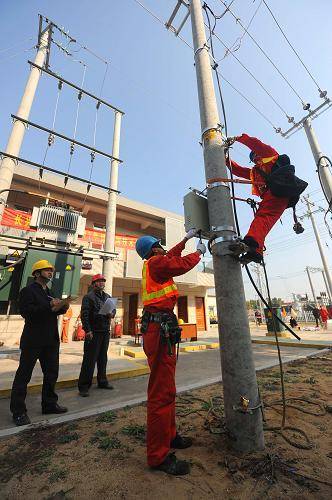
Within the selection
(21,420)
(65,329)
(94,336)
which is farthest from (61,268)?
(65,329)

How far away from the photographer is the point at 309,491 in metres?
1.64

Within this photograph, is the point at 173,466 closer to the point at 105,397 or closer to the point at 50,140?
the point at 105,397

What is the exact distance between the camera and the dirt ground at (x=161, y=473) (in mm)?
1683

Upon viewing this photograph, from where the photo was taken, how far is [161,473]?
6.21 feet

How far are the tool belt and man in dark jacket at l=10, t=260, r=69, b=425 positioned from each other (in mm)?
1449

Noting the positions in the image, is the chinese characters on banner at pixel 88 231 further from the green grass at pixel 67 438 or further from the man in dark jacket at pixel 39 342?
the green grass at pixel 67 438

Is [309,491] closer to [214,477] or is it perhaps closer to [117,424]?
[214,477]

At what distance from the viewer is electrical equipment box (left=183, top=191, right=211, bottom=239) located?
2.68 metres

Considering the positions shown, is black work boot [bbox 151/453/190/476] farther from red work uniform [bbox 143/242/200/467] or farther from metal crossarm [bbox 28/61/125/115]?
metal crossarm [bbox 28/61/125/115]

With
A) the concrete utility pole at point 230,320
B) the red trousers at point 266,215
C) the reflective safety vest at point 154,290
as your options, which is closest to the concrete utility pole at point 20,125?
the reflective safety vest at point 154,290

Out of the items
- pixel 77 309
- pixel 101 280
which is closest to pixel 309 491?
pixel 101 280

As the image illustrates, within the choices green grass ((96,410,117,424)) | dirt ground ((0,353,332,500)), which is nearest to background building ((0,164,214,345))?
green grass ((96,410,117,424))

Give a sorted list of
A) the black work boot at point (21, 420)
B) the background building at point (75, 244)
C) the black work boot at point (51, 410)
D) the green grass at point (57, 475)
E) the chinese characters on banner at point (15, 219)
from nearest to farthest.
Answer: the green grass at point (57, 475) → the black work boot at point (21, 420) → the black work boot at point (51, 410) → the background building at point (75, 244) → the chinese characters on banner at point (15, 219)

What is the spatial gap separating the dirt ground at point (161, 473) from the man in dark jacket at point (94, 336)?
1208 millimetres
